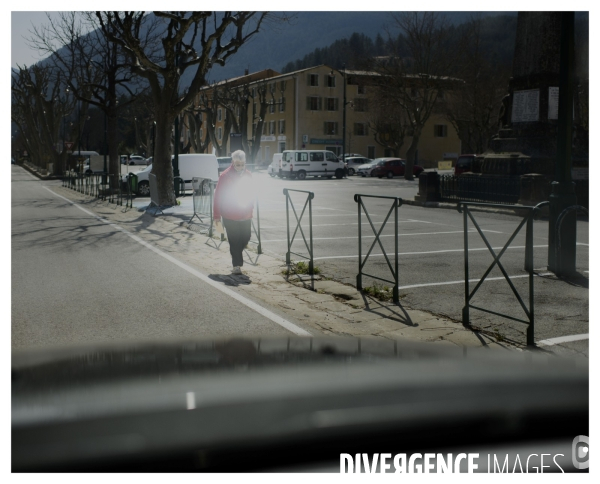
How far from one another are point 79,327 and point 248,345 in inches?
134

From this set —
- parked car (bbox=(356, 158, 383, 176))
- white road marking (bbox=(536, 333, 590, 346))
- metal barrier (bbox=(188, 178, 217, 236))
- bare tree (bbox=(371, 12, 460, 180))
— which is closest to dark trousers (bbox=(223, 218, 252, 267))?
white road marking (bbox=(536, 333, 590, 346))

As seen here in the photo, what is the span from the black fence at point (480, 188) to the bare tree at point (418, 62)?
2388 centimetres

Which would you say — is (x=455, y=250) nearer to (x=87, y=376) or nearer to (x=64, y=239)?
(x=64, y=239)

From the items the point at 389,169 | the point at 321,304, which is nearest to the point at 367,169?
the point at 389,169

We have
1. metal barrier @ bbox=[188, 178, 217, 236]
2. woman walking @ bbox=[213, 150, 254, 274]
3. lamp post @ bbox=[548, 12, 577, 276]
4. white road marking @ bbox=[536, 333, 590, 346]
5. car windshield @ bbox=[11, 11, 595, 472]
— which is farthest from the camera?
metal barrier @ bbox=[188, 178, 217, 236]

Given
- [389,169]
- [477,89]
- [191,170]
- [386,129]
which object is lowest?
[191,170]

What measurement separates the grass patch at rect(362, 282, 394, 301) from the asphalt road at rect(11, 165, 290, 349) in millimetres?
1613

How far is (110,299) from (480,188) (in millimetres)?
16531

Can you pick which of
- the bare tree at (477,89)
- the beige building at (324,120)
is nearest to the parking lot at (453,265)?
the bare tree at (477,89)

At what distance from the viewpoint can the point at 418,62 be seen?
4591 centimetres

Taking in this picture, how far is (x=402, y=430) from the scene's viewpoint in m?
2.29

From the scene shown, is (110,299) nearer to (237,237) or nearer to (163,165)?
(237,237)

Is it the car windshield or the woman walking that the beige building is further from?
the woman walking

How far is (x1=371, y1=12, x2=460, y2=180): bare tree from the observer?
4541 cm
